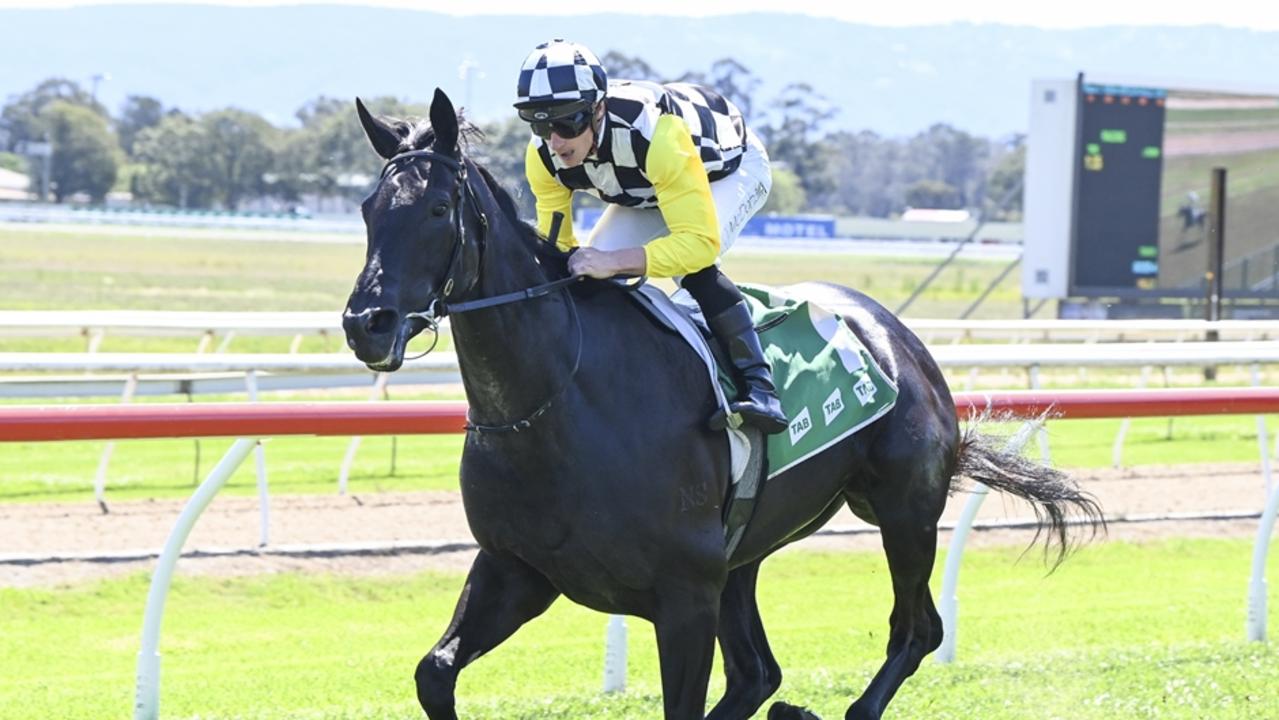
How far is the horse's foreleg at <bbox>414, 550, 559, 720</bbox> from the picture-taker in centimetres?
375

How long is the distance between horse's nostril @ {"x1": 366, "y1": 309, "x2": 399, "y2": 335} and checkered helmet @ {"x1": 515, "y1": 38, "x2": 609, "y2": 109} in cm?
67

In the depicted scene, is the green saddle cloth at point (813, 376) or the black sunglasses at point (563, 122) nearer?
the black sunglasses at point (563, 122)

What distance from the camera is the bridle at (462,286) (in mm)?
3361

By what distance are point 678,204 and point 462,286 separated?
0.60 meters

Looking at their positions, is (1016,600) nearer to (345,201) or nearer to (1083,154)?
(1083,154)

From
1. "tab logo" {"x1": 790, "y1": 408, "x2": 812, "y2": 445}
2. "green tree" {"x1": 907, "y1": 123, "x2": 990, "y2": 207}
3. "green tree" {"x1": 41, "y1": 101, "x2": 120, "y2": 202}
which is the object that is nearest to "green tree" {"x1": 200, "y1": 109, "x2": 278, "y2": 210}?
"green tree" {"x1": 41, "y1": 101, "x2": 120, "y2": 202}

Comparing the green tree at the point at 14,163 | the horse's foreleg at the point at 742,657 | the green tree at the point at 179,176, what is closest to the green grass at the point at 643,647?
the horse's foreleg at the point at 742,657

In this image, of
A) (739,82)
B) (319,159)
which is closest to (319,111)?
(739,82)

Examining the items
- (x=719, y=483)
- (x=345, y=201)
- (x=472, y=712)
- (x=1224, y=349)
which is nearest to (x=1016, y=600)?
(x=1224, y=349)

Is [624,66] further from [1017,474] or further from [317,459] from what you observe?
[1017,474]

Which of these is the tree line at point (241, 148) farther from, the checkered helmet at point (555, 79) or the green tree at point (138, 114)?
the checkered helmet at point (555, 79)

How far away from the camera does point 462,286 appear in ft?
11.4

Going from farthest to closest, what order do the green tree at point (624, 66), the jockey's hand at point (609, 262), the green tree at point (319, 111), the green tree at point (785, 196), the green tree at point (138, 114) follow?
the green tree at point (319, 111) → the green tree at point (138, 114) → the green tree at point (785, 196) → the green tree at point (624, 66) → the jockey's hand at point (609, 262)

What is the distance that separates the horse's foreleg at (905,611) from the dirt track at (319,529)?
216 centimetres
